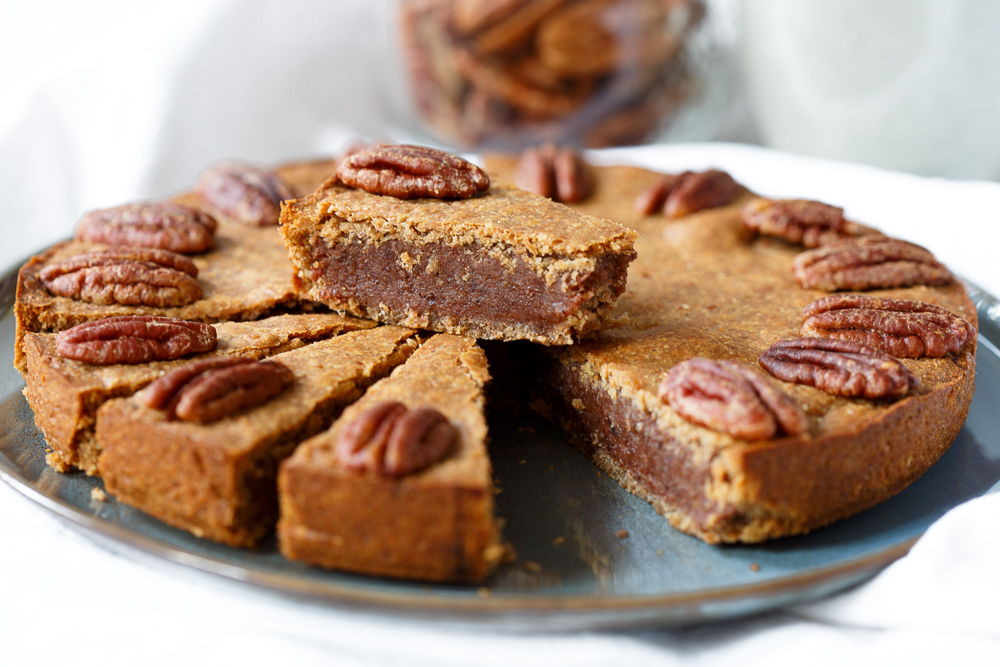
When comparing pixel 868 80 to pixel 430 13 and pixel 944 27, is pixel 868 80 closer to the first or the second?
pixel 944 27

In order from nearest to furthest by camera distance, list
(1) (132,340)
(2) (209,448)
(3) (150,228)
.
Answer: (2) (209,448) → (1) (132,340) → (3) (150,228)

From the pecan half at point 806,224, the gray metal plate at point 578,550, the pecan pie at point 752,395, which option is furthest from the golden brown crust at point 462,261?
the pecan half at point 806,224

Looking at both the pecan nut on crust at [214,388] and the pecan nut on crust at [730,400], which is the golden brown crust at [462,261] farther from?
the pecan nut on crust at [214,388]

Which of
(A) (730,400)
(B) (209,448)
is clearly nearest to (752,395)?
(A) (730,400)

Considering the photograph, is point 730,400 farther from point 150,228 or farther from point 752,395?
point 150,228

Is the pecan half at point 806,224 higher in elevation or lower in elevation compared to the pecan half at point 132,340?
lower
